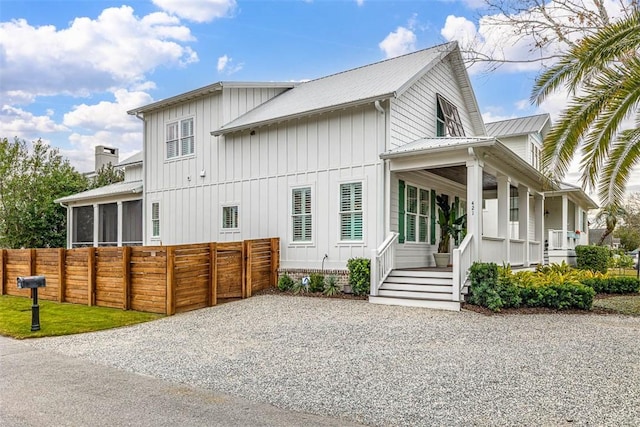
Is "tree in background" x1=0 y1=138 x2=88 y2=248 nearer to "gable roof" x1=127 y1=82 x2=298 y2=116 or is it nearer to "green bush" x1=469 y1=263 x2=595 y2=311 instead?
"gable roof" x1=127 y1=82 x2=298 y2=116

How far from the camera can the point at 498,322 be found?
8750 mm

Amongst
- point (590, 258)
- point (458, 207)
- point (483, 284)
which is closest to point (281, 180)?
point (483, 284)

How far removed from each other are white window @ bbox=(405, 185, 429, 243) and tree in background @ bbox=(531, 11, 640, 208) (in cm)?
419

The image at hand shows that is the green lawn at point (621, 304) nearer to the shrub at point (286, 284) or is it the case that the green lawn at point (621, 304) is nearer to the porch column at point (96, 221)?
the shrub at point (286, 284)

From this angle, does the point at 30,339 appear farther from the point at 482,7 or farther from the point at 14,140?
the point at 14,140

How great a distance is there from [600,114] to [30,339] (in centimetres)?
1125

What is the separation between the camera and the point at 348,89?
14.1 m

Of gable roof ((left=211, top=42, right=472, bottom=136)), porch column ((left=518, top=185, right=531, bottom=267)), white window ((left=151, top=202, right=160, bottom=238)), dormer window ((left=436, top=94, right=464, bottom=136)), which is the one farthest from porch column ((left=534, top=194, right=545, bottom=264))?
white window ((left=151, top=202, right=160, bottom=238))

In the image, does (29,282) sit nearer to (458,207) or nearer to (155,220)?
(155,220)

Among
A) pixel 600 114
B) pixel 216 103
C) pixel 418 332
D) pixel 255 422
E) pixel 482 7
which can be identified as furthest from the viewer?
pixel 216 103

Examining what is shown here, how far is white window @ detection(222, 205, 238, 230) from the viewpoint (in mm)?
14891

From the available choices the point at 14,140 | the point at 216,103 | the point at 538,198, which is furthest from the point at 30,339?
the point at 14,140

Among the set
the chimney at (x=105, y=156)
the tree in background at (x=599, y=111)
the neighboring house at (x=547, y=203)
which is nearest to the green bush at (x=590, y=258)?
the neighboring house at (x=547, y=203)

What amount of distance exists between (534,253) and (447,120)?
18.5 ft
